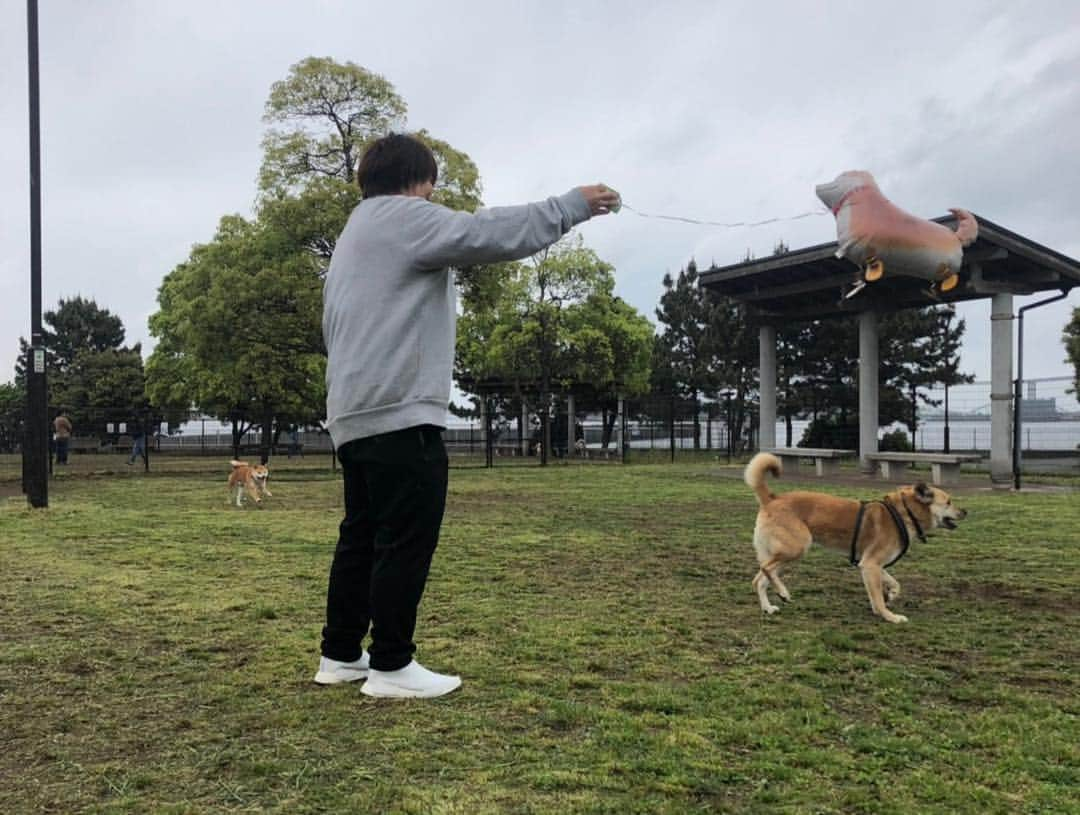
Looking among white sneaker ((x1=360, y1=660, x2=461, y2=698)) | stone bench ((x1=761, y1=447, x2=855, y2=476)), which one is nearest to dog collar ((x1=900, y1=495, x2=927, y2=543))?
white sneaker ((x1=360, y1=660, x2=461, y2=698))

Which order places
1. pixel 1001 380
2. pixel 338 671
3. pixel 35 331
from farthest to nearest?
pixel 1001 380, pixel 35 331, pixel 338 671

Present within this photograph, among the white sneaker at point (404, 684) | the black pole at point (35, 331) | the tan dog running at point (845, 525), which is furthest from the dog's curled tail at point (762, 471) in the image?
the black pole at point (35, 331)

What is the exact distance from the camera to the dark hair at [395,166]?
2844mm

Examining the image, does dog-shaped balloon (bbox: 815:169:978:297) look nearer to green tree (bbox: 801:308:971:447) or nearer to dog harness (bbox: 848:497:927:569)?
dog harness (bbox: 848:497:927:569)

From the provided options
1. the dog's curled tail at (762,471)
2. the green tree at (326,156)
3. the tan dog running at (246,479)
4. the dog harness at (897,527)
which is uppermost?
the green tree at (326,156)

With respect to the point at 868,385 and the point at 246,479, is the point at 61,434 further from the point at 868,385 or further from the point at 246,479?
the point at 868,385

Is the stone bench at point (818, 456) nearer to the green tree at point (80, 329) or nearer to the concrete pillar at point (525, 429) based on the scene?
the concrete pillar at point (525, 429)

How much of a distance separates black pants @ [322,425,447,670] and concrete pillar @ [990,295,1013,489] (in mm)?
13043

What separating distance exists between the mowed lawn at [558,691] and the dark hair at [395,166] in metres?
1.81

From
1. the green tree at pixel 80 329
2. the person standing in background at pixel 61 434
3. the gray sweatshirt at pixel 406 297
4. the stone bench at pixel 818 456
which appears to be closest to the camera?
the gray sweatshirt at pixel 406 297

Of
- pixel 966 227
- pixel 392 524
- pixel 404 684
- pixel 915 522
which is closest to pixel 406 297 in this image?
pixel 392 524

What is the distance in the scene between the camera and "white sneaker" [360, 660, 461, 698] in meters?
2.74

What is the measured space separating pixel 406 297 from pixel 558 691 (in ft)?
4.88

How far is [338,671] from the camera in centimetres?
291
